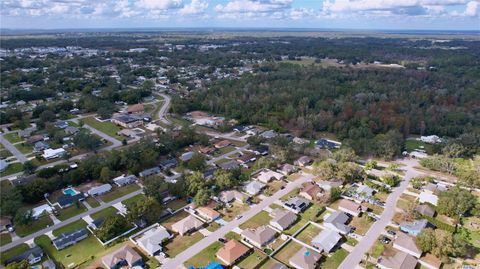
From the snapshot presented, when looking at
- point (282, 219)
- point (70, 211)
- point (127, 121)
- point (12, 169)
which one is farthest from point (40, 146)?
point (282, 219)

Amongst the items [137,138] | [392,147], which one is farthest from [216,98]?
[392,147]

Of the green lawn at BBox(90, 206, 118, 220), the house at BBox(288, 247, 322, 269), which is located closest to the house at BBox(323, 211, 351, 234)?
the house at BBox(288, 247, 322, 269)

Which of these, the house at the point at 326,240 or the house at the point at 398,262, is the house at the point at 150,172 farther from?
the house at the point at 398,262

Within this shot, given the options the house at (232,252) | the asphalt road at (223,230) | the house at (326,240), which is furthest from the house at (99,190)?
the house at (326,240)

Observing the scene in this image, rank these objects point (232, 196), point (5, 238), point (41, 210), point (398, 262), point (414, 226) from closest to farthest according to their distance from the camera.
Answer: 1. point (398, 262)
2. point (5, 238)
3. point (414, 226)
4. point (41, 210)
5. point (232, 196)

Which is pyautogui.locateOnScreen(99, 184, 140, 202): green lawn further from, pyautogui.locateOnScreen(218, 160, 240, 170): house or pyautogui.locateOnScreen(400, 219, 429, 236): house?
pyautogui.locateOnScreen(400, 219, 429, 236): house

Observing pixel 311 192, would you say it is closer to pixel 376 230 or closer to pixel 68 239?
pixel 376 230
